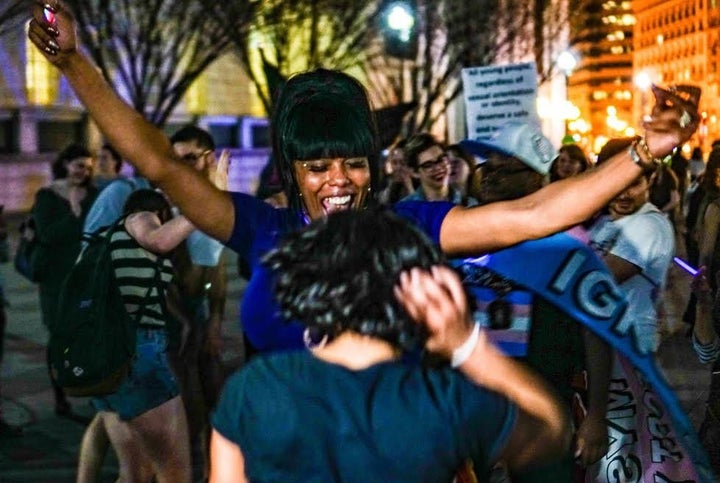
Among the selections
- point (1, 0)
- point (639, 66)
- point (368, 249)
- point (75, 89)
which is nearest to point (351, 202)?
point (75, 89)

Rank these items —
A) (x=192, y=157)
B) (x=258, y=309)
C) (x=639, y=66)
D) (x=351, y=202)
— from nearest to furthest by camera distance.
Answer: (x=258, y=309), (x=351, y=202), (x=192, y=157), (x=639, y=66)

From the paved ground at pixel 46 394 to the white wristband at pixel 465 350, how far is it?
3.67 metres

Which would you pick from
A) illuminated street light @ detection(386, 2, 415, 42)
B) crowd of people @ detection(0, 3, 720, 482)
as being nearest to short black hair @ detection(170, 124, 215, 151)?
crowd of people @ detection(0, 3, 720, 482)

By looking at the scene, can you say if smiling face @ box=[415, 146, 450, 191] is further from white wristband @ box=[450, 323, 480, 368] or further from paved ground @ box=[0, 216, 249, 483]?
white wristband @ box=[450, 323, 480, 368]

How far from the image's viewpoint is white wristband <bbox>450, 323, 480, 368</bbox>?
2.18m

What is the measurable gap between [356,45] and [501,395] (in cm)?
2474

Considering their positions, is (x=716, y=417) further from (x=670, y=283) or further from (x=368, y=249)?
(x=368, y=249)

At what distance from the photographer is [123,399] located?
5270mm

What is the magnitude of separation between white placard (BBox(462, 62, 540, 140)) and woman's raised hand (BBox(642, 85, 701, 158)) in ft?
25.6

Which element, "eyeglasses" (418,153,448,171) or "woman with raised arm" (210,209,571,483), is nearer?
"woman with raised arm" (210,209,571,483)

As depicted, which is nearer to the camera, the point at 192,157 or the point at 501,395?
the point at 501,395

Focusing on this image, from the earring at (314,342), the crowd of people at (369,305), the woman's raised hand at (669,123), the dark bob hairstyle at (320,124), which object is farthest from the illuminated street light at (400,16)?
the earring at (314,342)

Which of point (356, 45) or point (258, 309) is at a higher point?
point (356, 45)

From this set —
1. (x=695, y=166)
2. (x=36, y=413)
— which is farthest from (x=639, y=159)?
(x=695, y=166)
